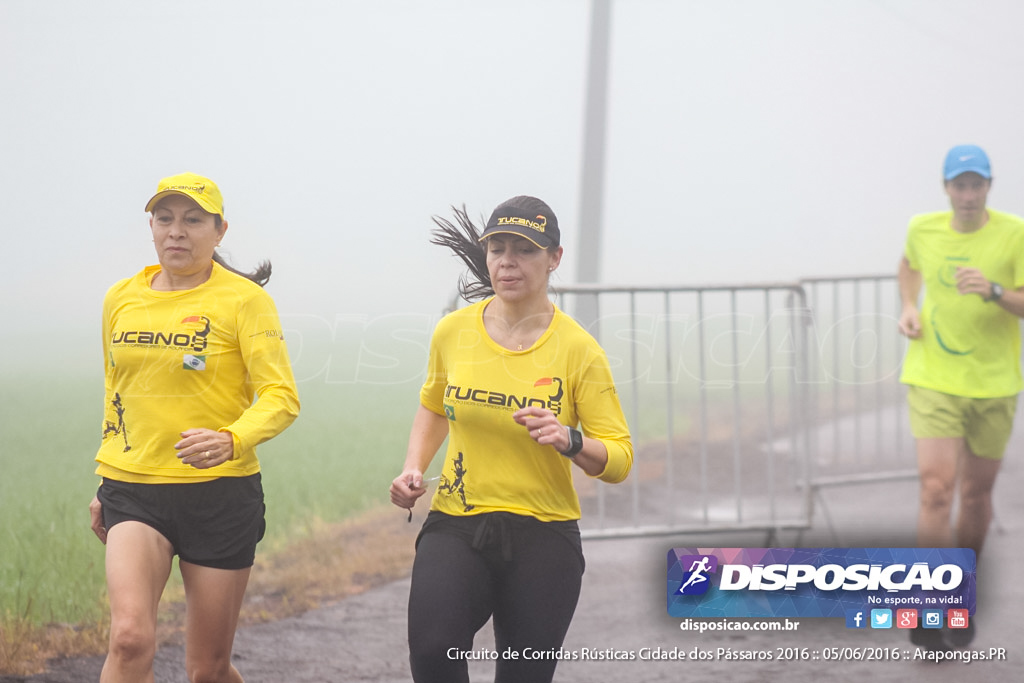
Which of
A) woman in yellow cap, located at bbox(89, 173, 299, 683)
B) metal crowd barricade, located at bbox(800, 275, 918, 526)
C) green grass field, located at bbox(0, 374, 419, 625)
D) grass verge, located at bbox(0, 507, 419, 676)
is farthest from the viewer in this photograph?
metal crowd barricade, located at bbox(800, 275, 918, 526)

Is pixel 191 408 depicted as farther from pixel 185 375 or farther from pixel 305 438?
pixel 305 438

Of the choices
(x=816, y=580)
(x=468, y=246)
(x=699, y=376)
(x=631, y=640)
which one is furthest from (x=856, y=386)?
(x=468, y=246)

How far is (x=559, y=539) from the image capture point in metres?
3.21

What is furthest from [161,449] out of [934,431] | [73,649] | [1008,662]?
[1008,662]

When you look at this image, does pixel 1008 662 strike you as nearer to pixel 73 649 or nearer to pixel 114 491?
pixel 114 491

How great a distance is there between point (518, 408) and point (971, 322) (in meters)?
3.03

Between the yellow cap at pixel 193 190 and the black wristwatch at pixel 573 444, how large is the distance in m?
1.48

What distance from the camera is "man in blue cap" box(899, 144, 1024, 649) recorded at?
499 centimetres

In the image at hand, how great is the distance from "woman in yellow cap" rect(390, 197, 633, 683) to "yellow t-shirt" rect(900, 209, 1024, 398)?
2632 millimetres

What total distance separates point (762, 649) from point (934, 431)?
1.37 meters

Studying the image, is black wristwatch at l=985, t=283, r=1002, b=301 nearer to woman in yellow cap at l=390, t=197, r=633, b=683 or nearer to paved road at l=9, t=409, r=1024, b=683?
paved road at l=9, t=409, r=1024, b=683

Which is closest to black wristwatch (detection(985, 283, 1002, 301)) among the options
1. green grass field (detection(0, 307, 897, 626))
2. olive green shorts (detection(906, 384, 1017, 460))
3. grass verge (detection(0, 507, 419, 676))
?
olive green shorts (detection(906, 384, 1017, 460))

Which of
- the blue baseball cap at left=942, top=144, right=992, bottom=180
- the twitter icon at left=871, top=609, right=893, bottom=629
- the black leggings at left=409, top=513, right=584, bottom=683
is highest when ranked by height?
the blue baseball cap at left=942, top=144, right=992, bottom=180

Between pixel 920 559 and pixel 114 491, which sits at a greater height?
pixel 114 491
